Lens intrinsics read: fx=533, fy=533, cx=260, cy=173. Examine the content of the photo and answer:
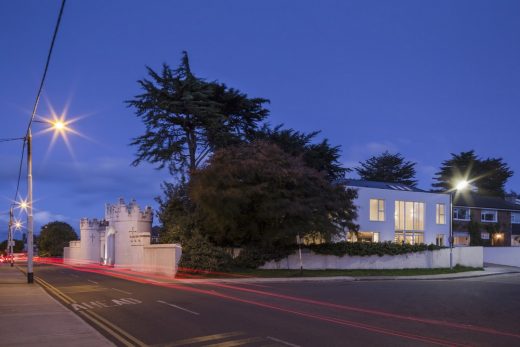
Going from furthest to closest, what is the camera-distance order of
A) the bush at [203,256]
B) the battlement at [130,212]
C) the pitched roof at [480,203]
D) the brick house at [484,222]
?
the pitched roof at [480,203] → the brick house at [484,222] → the battlement at [130,212] → the bush at [203,256]

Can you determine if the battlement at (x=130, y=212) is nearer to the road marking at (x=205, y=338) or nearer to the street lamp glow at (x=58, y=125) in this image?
the street lamp glow at (x=58, y=125)

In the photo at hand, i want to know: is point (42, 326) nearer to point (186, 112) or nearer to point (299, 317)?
point (299, 317)

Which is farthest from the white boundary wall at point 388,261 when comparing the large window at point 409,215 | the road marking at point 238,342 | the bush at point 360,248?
the road marking at point 238,342

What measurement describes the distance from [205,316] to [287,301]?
15.8 ft

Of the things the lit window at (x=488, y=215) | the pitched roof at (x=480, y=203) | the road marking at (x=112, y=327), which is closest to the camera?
the road marking at (x=112, y=327)

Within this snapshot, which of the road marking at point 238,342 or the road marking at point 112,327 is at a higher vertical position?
the road marking at point 238,342

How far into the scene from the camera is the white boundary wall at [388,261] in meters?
37.2

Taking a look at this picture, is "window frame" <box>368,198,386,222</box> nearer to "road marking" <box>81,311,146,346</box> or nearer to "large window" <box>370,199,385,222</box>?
"large window" <box>370,199,385,222</box>

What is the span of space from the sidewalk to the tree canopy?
72862 millimetres

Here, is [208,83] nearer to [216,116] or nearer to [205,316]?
[216,116]

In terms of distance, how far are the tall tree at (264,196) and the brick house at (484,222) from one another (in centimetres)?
2875

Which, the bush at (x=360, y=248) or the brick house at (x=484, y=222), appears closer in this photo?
the bush at (x=360, y=248)

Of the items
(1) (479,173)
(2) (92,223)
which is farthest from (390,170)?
(2) (92,223)

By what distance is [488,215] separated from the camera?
61594 millimetres
